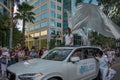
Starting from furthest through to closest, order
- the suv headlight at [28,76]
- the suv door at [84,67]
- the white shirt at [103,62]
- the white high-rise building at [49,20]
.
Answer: the white high-rise building at [49,20] → the white shirt at [103,62] → the suv door at [84,67] → the suv headlight at [28,76]

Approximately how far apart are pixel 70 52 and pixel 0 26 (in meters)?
22.8

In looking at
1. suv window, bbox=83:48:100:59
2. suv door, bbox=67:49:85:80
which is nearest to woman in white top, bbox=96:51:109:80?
suv window, bbox=83:48:100:59

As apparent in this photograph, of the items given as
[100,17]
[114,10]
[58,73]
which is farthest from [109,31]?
[58,73]

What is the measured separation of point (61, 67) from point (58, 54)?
0.92 m

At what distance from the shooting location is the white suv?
20.5 ft

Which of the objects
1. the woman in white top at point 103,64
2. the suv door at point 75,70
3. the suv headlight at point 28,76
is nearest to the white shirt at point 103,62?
the woman in white top at point 103,64

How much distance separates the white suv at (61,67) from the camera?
6.24m

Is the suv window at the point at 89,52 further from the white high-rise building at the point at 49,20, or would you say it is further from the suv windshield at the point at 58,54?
the white high-rise building at the point at 49,20

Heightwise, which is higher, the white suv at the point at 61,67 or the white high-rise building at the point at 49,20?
the white high-rise building at the point at 49,20

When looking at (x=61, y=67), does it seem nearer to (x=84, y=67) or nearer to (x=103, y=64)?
(x=84, y=67)

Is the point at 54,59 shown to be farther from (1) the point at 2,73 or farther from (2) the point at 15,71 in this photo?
(1) the point at 2,73

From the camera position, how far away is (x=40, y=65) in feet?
21.8

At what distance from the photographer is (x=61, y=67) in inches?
270

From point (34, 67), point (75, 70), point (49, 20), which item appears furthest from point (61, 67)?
point (49, 20)
